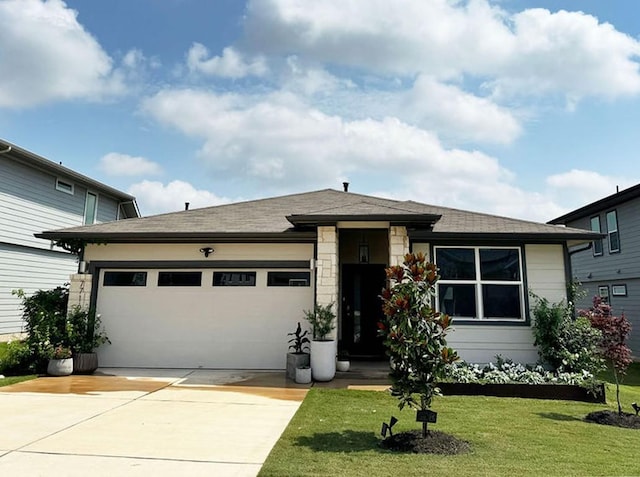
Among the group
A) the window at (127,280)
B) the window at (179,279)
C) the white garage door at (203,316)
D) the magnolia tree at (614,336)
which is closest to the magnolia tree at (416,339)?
the magnolia tree at (614,336)

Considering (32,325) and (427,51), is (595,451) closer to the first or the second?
(427,51)

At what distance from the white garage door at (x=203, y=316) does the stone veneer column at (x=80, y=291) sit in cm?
24

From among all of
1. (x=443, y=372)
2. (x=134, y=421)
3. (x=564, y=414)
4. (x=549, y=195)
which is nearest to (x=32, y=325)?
(x=134, y=421)

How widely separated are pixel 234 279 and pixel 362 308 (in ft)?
11.1

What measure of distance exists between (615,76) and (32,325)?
41.9 feet

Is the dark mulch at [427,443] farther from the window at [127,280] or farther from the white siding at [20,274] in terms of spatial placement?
the white siding at [20,274]

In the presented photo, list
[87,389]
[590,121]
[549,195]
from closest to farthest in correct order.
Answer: [87,389]
[590,121]
[549,195]

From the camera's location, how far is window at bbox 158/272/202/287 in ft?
30.4

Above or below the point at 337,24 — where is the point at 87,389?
below

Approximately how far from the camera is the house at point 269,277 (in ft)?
27.6

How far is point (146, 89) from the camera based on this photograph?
10.8 meters

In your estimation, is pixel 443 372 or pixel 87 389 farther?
pixel 87 389

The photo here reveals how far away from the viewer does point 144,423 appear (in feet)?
16.8

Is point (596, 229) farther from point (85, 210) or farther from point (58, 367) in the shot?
point (85, 210)
